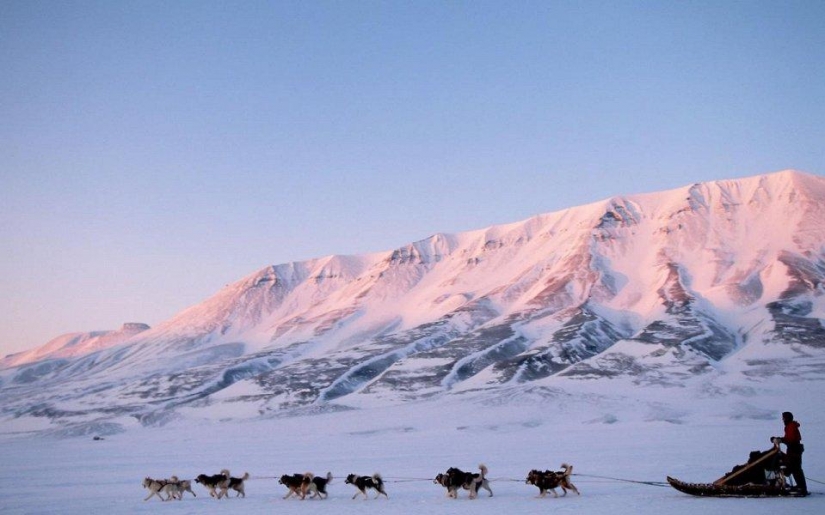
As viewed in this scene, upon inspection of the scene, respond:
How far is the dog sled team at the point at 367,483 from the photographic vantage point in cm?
2178

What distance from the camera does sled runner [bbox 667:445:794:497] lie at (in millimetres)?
19219

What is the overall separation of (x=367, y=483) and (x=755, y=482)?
12.2 m

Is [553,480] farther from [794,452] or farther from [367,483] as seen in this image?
[794,452]

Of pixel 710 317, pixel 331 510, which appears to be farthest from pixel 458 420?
pixel 710 317

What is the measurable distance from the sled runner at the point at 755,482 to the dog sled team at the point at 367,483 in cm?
400

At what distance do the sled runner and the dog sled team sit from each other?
4.00 meters

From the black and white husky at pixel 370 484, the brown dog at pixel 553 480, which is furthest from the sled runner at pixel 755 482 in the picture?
the black and white husky at pixel 370 484

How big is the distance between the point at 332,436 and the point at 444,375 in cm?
6195

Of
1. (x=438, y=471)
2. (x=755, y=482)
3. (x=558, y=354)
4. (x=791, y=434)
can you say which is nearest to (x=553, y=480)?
(x=755, y=482)

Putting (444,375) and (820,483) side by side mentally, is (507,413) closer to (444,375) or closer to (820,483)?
(444,375)

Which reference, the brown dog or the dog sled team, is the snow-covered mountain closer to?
the dog sled team

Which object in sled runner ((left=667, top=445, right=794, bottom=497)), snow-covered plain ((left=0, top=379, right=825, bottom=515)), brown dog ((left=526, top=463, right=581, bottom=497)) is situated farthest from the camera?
brown dog ((left=526, top=463, right=581, bottom=497))

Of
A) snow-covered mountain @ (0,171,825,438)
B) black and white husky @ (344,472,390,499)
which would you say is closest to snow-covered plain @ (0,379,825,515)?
black and white husky @ (344,472,390,499)

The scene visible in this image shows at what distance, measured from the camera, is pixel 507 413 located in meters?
89.8
